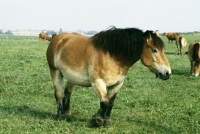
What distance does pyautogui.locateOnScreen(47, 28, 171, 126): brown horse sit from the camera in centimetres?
562

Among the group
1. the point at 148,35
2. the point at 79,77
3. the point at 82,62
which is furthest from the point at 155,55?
the point at 79,77

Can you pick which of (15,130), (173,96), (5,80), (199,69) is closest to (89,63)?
(15,130)

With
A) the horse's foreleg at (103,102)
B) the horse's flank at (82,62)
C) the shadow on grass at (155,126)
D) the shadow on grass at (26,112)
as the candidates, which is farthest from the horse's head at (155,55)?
the shadow on grass at (26,112)

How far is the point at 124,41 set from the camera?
19.0ft

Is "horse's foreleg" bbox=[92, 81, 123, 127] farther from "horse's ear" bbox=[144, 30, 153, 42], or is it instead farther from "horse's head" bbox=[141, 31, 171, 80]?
"horse's ear" bbox=[144, 30, 153, 42]

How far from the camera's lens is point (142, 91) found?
34.2 feet

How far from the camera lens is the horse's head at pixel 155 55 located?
18.2ft

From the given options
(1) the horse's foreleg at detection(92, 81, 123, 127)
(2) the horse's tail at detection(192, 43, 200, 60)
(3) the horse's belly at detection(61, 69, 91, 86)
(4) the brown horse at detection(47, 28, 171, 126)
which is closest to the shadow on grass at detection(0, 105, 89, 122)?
Result: (1) the horse's foreleg at detection(92, 81, 123, 127)

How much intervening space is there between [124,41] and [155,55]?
68 cm

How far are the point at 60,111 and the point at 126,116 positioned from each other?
5.48 ft

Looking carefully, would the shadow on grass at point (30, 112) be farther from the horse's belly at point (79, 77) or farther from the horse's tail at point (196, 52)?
the horse's tail at point (196, 52)

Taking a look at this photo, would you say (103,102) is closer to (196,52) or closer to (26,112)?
(26,112)

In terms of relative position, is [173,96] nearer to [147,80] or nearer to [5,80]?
[147,80]

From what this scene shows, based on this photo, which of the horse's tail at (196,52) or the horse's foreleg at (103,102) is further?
the horse's tail at (196,52)
